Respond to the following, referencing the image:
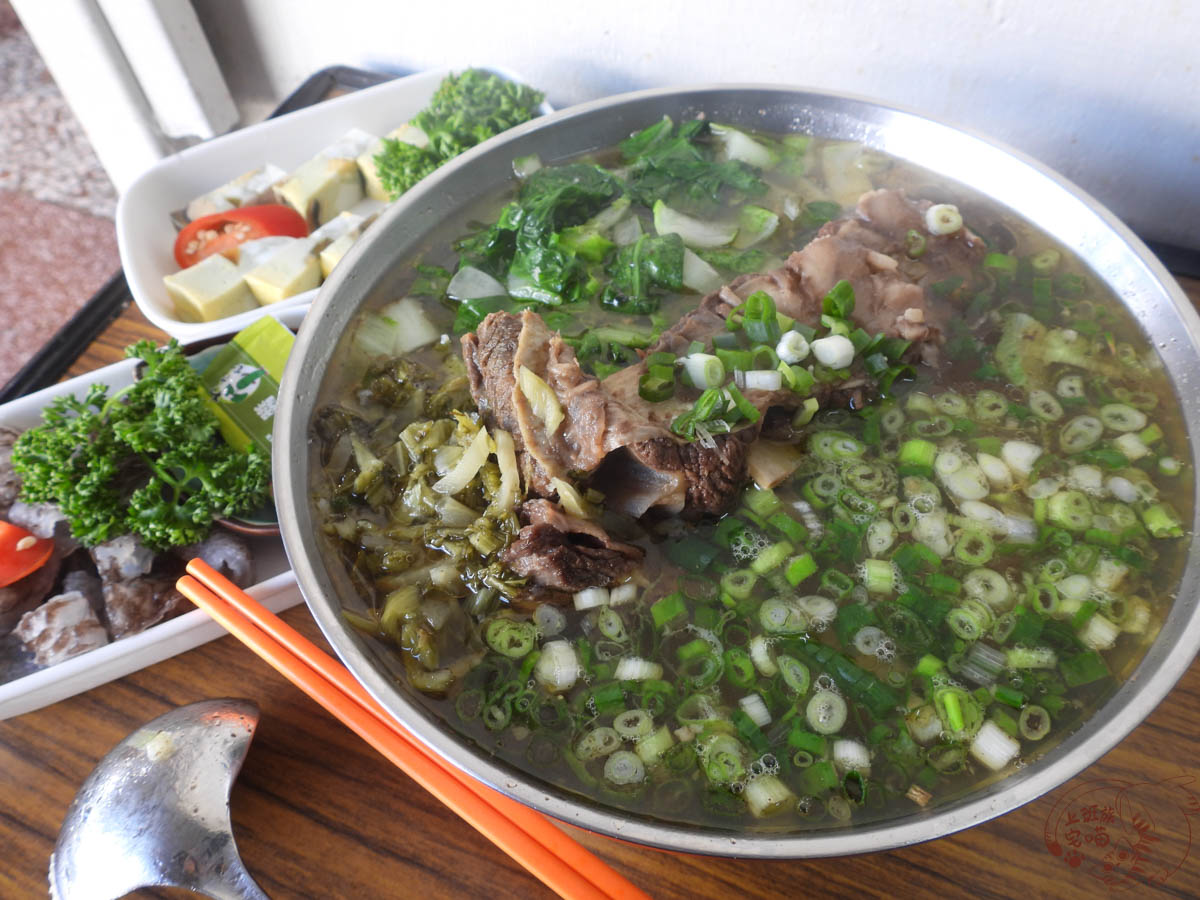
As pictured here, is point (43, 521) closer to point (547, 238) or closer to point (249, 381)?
point (249, 381)

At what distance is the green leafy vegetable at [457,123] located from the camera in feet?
9.61

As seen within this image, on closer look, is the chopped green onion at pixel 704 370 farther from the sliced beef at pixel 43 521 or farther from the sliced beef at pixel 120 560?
the sliced beef at pixel 43 521

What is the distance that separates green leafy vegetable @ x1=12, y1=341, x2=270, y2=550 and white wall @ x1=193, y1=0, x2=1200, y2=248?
2.13 metres

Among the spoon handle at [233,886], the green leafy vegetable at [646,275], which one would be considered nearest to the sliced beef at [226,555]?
the spoon handle at [233,886]

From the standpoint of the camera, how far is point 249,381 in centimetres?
234

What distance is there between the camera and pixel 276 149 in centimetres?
335

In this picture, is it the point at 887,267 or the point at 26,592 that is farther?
the point at 887,267

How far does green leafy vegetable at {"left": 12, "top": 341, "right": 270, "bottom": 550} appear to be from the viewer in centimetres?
203

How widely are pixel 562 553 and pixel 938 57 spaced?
7.59 ft

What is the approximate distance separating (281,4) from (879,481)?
3.60 meters

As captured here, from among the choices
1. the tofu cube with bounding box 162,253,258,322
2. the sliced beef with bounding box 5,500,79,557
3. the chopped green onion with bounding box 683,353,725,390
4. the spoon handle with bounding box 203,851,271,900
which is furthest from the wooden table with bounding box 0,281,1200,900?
the tofu cube with bounding box 162,253,258,322

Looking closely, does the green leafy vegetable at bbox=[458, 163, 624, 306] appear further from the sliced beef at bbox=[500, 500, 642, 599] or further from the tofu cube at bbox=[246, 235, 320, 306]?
the sliced beef at bbox=[500, 500, 642, 599]

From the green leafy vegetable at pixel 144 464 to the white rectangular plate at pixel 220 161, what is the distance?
534 millimetres

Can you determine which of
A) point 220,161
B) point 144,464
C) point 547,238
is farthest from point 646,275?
point 220,161
